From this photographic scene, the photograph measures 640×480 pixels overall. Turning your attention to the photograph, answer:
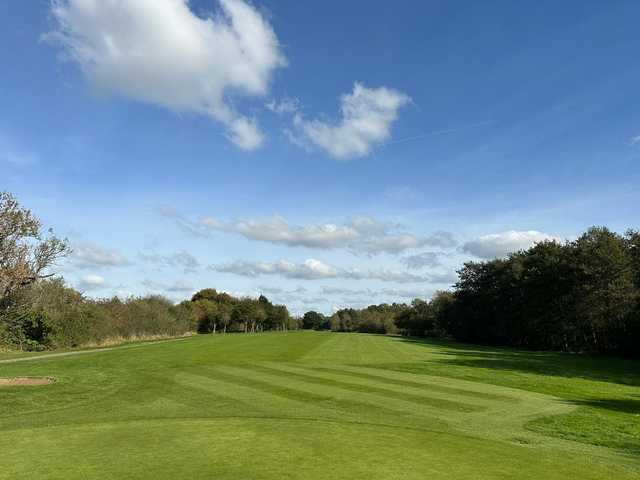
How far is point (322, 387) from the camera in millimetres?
17719

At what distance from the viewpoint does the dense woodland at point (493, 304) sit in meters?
20.7

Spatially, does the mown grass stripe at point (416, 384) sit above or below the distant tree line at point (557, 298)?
below

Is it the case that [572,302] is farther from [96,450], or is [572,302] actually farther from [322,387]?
[96,450]

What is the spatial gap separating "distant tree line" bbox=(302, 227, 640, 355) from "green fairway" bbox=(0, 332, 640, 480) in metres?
32.5

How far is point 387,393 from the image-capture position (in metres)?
16.4

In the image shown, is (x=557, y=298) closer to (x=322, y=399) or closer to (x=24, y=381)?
(x=322, y=399)

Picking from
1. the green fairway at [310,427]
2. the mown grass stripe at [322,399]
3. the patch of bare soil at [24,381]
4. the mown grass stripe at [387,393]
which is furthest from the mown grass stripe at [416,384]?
the patch of bare soil at [24,381]

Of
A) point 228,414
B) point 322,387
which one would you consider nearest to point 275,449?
point 228,414

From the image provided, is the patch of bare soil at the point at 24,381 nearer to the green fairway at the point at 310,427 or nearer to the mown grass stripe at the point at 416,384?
the green fairway at the point at 310,427

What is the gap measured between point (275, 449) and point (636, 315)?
50167 millimetres

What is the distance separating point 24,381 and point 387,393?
14.2 m

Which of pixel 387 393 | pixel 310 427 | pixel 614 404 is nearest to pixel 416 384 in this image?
pixel 387 393

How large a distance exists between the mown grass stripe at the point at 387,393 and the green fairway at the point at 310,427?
41 millimetres

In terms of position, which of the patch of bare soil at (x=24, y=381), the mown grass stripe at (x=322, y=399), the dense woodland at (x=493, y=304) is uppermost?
the dense woodland at (x=493, y=304)
